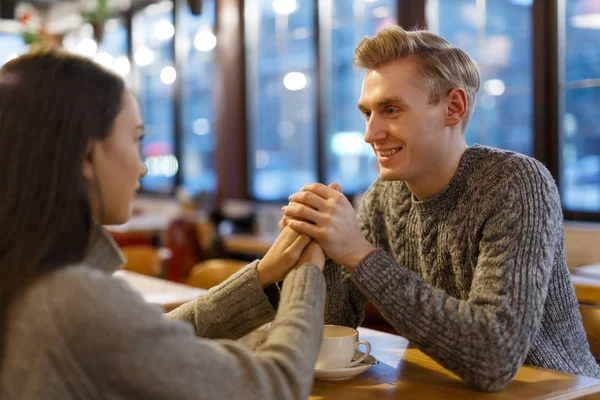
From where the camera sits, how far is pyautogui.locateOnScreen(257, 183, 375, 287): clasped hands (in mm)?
1404

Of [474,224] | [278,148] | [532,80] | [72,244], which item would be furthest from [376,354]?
[278,148]

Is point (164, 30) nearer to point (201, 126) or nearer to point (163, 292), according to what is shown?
point (201, 126)

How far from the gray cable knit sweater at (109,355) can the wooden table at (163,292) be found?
3.89 feet

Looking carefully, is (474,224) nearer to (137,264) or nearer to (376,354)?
(376,354)

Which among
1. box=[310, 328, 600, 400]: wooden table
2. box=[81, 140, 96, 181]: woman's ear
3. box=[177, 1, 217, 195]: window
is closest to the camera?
box=[81, 140, 96, 181]: woman's ear

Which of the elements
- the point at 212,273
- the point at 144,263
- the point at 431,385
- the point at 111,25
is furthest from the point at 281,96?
the point at 431,385

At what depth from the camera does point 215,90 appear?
288 inches

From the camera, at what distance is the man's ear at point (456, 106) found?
5.54 ft

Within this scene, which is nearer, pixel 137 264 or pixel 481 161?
pixel 481 161

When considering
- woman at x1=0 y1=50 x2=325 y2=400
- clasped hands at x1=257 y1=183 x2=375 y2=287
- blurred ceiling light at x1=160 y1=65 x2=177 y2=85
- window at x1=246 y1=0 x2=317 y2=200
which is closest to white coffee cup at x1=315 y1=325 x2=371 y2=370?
clasped hands at x1=257 y1=183 x2=375 y2=287

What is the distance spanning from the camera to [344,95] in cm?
610

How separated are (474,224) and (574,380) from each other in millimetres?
373

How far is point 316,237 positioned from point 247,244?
12.1 feet

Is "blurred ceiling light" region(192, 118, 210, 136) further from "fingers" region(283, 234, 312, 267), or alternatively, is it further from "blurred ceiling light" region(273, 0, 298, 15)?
"fingers" region(283, 234, 312, 267)
